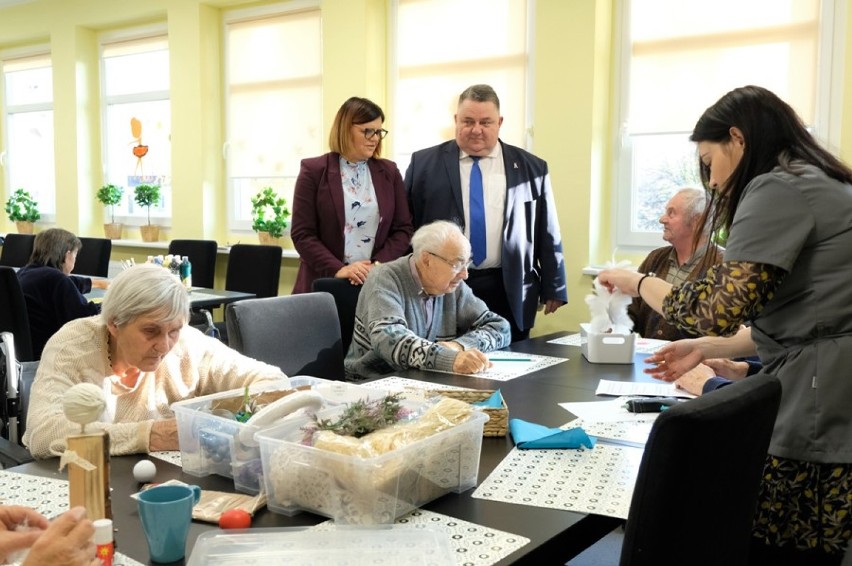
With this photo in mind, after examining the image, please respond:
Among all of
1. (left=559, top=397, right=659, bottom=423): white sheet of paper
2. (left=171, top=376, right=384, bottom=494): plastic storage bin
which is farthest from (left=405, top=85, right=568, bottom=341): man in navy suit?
(left=171, top=376, right=384, bottom=494): plastic storage bin

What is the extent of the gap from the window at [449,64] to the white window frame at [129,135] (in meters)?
2.19

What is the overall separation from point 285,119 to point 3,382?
3.97 meters

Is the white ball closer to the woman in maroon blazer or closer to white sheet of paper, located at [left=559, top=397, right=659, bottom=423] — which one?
white sheet of paper, located at [left=559, top=397, right=659, bottom=423]

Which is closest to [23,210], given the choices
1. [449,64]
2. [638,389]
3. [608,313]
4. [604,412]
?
[449,64]

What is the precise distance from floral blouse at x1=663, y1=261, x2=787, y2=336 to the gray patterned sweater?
103 cm

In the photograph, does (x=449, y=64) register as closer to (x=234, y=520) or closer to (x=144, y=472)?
(x=144, y=472)

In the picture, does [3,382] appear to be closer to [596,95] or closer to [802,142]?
[802,142]

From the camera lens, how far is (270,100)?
605 centimetres

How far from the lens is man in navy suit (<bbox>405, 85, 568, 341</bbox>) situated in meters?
3.48

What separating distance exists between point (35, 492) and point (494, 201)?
2.45 meters

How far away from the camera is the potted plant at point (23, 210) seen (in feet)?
24.4

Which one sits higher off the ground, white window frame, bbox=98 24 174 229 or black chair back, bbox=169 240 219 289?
white window frame, bbox=98 24 174 229

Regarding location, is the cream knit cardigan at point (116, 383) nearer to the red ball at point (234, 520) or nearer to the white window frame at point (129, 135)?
the red ball at point (234, 520)

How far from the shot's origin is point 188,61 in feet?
20.2
